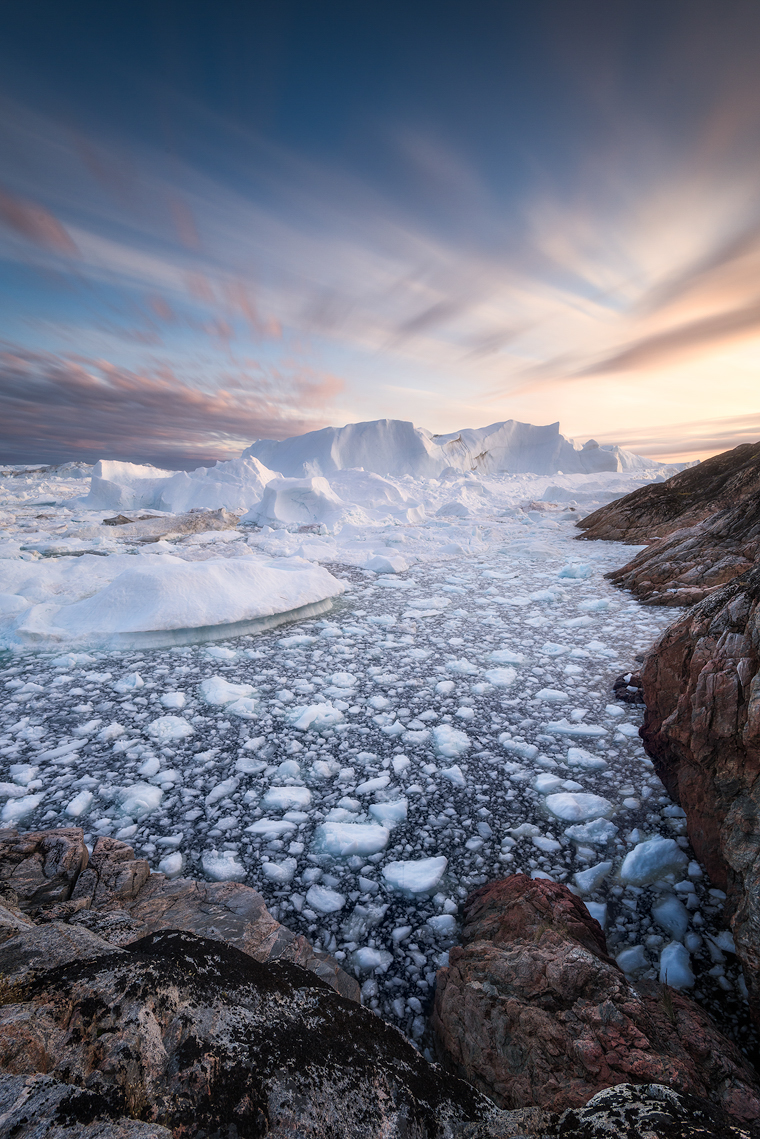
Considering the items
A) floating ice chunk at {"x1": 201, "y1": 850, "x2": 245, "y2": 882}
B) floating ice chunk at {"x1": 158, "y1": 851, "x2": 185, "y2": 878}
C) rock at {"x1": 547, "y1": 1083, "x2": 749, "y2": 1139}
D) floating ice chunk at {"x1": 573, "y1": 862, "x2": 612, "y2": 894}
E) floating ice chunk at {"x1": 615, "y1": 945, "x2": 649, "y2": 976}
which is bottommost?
floating ice chunk at {"x1": 573, "y1": 862, "x2": 612, "y2": 894}

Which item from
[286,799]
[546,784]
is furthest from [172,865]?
[546,784]

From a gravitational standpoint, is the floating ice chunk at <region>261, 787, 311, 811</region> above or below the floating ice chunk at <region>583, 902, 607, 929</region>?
above

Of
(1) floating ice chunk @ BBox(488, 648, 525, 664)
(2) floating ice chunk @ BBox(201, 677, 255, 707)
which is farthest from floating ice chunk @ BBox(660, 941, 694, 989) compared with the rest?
(2) floating ice chunk @ BBox(201, 677, 255, 707)

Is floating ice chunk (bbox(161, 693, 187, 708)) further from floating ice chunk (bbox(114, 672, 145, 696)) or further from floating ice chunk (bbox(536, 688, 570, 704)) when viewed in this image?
floating ice chunk (bbox(536, 688, 570, 704))

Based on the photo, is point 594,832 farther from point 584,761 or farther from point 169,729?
point 169,729

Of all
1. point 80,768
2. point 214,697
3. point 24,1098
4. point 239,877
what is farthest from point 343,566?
point 24,1098

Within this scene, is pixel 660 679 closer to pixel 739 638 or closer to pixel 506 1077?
pixel 739 638

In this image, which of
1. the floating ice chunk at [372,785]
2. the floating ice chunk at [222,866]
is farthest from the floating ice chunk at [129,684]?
the floating ice chunk at [372,785]
